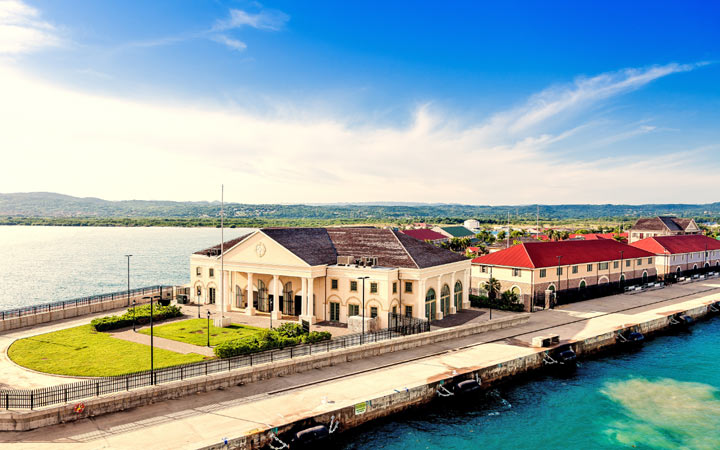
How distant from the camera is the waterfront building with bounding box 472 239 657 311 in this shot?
214 ft

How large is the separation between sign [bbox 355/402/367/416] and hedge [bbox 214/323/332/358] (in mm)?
12185

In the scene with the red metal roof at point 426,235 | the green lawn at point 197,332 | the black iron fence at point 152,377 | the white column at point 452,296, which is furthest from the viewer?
the red metal roof at point 426,235

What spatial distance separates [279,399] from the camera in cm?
3219

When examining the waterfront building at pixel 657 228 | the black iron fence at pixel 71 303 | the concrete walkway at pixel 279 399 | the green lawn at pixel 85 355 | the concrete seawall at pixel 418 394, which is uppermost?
the waterfront building at pixel 657 228

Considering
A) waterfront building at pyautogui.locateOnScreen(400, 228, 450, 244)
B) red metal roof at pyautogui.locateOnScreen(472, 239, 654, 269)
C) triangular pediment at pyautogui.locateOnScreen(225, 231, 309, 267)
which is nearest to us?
triangular pediment at pyautogui.locateOnScreen(225, 231, 309, 267)

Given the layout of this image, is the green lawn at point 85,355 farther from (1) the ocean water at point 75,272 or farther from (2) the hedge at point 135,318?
(1) the ocean water at point 75,272

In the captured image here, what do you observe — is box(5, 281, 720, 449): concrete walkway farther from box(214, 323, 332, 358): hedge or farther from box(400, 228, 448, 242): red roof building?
box(400, 228, 448, 242): red roof building

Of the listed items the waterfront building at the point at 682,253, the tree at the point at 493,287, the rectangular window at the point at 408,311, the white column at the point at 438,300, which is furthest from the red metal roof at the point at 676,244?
the rectangular window at the point at 408,311

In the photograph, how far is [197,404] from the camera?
30.9m

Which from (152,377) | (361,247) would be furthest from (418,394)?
(361,247)

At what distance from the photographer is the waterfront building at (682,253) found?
89.6m

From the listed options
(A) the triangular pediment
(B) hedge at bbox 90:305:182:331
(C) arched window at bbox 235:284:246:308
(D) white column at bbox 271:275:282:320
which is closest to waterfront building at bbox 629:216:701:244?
(A) the triangular pediment

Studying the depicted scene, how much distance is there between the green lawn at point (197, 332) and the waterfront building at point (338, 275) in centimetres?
575

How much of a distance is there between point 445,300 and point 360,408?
29.1 meters
